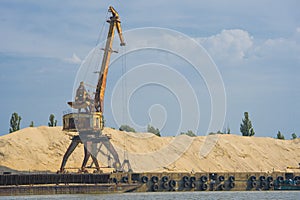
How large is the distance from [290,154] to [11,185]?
238 feet

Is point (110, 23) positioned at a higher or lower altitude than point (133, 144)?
higher

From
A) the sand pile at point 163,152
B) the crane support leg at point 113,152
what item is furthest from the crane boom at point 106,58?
the sand pile at point 163,152

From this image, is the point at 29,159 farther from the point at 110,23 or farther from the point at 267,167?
the point at 267,167

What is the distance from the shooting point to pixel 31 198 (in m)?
68.8

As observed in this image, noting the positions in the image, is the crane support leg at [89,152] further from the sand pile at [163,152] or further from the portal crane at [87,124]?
the sand pile at [163,152]

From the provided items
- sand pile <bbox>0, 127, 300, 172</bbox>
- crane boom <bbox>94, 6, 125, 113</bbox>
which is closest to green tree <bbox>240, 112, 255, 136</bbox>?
sand pile <bbox>0, 127, 300, 172</bbox>

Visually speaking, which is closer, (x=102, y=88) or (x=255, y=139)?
(x=102, y=88)

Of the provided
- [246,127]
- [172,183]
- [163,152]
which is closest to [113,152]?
[172,183]

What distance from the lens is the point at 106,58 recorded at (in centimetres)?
9106

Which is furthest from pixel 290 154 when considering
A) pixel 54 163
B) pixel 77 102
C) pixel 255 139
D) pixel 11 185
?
pixel 11 185

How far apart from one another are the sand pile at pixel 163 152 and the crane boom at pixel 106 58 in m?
13.1

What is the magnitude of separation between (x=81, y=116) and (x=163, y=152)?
126ft

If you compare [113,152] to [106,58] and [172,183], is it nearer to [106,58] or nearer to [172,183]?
[172,183]

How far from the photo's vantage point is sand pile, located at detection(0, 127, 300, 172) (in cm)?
10631
